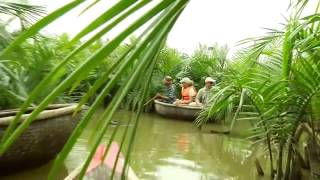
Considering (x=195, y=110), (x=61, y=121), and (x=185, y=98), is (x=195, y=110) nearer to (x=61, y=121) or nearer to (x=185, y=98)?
(x=185, y=98)

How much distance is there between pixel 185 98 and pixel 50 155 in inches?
220

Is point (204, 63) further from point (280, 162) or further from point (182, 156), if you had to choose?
point (280, 162)

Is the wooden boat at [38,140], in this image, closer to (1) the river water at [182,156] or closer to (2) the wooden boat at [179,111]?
(1) the river water at [182,156]

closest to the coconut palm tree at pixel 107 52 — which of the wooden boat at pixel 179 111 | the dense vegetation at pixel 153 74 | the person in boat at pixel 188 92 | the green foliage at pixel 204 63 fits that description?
the dense vegetation at pixel 153 74

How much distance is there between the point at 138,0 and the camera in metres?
0.37

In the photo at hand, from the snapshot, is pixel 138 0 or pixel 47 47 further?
pixel 47 47

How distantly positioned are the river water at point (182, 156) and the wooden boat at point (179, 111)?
978mm

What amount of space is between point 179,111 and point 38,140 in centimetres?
549

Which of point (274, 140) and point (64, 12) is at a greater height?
point (64, 12)

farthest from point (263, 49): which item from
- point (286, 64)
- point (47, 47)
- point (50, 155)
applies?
point (47, 47)

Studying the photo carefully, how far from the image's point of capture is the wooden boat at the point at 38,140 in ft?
12.4

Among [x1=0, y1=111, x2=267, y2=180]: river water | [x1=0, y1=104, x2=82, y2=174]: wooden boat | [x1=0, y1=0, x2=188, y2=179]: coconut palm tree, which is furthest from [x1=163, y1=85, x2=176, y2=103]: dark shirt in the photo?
[x1=0, y1=0, x2=188, y2=179]: coconut palm tree

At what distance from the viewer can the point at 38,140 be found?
3.96m

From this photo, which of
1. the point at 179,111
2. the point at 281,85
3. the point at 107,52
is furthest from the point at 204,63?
the point at 107,52
